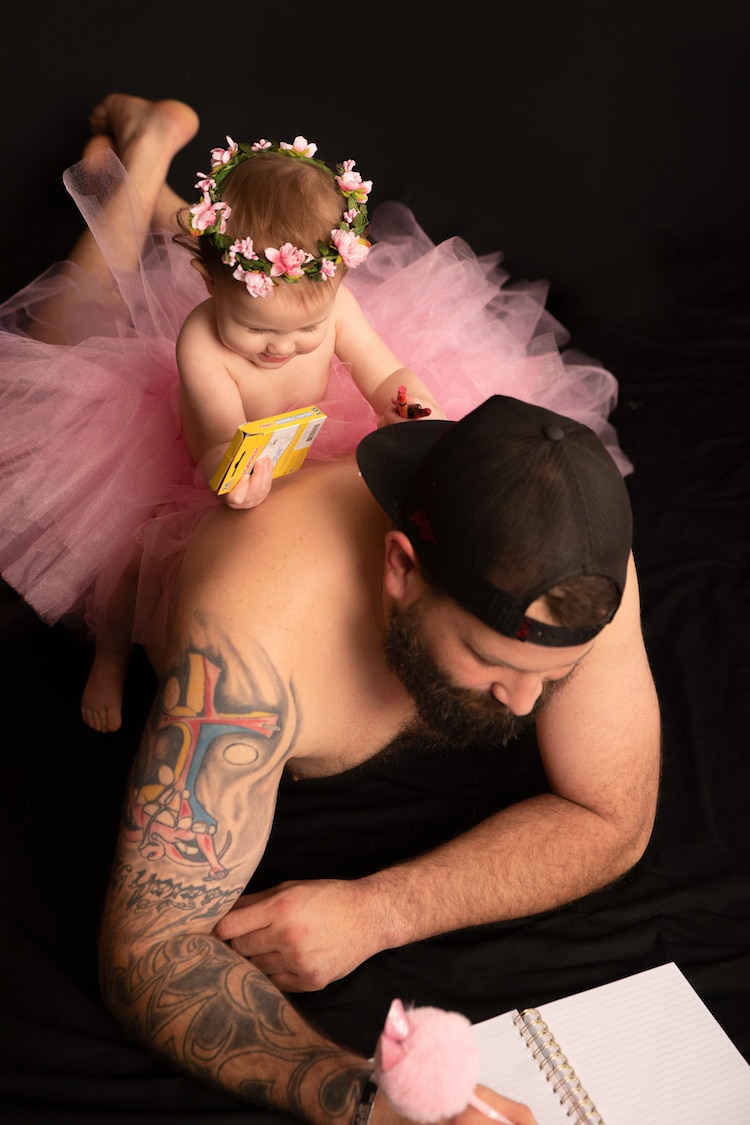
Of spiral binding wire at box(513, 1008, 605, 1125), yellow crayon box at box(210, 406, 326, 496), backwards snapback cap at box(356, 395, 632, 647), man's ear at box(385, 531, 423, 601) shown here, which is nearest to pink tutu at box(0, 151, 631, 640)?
yellow crayon box at box(210, 406, 326, 496)

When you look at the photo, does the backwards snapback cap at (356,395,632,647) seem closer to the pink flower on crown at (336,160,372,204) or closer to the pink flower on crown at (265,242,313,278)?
the pink flower on crown at (265,242,313,278)

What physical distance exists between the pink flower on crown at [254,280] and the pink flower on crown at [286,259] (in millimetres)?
17

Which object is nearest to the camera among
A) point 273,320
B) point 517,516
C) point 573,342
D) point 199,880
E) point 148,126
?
point 517,516

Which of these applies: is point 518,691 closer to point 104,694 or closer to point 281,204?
point 281,204

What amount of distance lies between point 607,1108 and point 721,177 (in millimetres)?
3222

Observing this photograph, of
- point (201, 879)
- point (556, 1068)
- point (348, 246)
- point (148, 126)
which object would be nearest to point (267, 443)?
point (348, 246)

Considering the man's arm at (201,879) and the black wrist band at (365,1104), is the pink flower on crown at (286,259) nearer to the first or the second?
the man's arm at (201,879)

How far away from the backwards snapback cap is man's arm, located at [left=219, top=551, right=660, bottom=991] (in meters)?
0.44

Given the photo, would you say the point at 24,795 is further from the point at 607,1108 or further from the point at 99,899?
the point at 607,1108

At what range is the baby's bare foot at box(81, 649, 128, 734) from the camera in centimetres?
218

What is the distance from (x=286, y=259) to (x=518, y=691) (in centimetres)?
70

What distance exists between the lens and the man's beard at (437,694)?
4.85 feet

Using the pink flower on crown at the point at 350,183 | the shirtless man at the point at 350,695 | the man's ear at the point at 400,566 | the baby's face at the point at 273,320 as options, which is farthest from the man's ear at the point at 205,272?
the man's ear at the point at 400,566

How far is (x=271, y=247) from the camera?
1666mm
